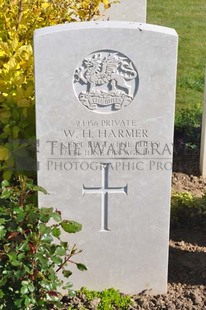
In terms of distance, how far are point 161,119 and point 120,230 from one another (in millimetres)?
734

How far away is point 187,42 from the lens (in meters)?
9.71

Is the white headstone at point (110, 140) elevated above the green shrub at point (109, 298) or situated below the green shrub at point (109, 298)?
above

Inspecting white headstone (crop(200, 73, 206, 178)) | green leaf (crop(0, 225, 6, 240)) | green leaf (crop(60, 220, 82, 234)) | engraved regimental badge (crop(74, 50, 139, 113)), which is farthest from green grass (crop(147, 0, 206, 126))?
green leaf (crop(0, 225, 6, 240))

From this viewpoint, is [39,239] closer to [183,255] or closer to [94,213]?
[94,213]

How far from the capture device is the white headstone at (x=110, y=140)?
3.43 meters

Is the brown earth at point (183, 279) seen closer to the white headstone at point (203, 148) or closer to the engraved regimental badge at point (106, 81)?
the white headstone at point (203, 148)

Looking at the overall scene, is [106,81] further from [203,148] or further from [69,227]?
[203,148]

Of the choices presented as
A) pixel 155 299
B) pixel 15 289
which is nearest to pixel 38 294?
pixel 15 289

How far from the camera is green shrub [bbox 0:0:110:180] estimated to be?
4203 mm

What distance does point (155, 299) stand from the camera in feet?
13.1

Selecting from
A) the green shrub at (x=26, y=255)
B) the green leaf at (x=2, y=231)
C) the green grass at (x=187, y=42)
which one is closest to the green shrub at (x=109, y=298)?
the green shrub at (x=26, y=255)

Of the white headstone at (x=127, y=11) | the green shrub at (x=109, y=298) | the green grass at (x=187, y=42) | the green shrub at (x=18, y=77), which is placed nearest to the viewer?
the green shrub at (x=109, y=298)

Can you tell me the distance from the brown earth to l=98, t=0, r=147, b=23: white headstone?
411 cm

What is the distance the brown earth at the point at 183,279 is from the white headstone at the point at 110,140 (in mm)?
102
